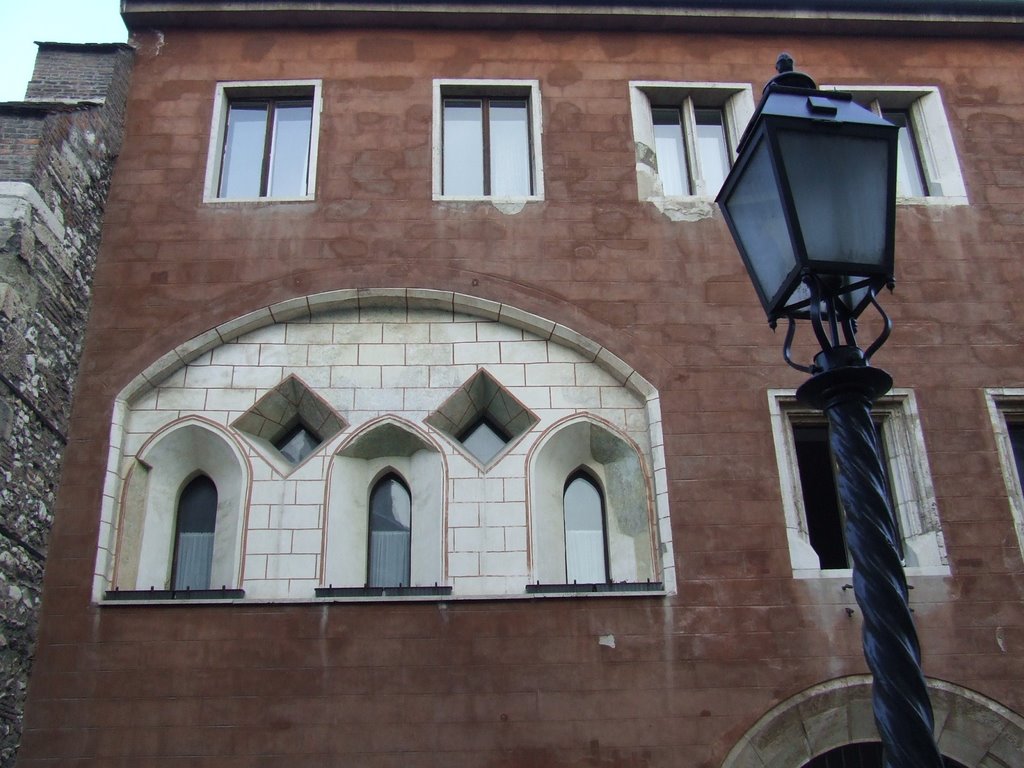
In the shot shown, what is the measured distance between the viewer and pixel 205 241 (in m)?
10.3

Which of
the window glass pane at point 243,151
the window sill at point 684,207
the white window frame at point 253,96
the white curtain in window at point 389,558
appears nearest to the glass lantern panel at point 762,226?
the white curtain in window at point 389,558

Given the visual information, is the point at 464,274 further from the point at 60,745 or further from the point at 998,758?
the point at 998,758

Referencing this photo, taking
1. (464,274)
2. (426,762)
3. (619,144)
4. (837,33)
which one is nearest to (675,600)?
(426,762)

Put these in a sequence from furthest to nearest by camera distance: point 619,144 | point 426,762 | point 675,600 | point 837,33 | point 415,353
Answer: point 837,33, point 619,144, point 415,353, point 675,600, point 426,762

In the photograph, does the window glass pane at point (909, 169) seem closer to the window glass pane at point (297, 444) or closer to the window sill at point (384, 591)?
the window sill at point (384, 591)

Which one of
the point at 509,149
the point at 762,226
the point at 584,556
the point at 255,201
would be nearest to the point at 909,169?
the point at 509,149

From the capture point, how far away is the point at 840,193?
14.3 ft

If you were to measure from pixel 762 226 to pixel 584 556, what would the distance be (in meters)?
5.17

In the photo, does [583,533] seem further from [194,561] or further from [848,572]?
[194,561]

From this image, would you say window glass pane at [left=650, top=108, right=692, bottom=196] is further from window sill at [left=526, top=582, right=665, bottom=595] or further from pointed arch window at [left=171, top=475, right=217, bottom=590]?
pointed arch window at [left=171, top=475, right=217, bottom=590]

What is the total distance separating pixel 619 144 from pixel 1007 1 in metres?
4.75

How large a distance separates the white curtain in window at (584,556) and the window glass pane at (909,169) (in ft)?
16.0

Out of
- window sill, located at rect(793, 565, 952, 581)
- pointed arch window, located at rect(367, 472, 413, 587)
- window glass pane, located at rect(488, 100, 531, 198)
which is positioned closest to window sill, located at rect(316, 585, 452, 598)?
pointed arch window, located at rect(367, 472, 413, 587)

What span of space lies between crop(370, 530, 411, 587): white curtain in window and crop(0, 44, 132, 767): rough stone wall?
2632 millimetres
